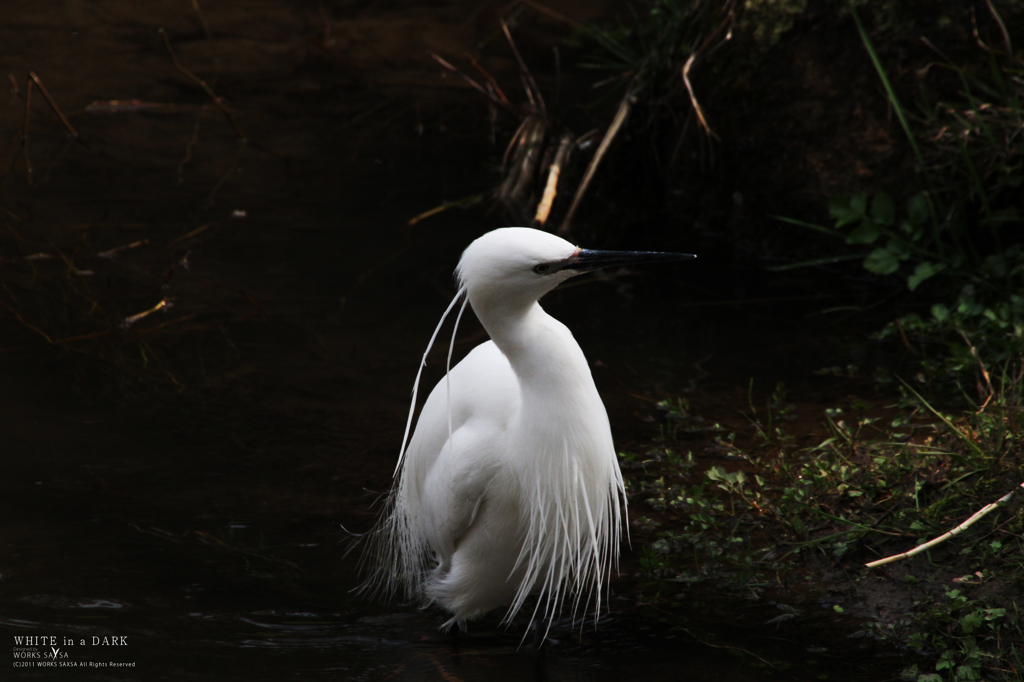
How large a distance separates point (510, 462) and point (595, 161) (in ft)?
8.37

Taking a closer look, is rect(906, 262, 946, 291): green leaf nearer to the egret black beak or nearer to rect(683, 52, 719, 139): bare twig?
rect(683, 52, 719, 139): bare twig

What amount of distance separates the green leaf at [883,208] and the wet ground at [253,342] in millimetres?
511

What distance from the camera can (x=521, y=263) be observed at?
1874 millimetres

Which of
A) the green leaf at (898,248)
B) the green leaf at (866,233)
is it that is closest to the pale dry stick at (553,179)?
the green leaf at (866,233)

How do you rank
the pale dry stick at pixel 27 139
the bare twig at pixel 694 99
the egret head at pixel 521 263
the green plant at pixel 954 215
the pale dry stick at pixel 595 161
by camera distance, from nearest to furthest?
the egret head at pixel 521 263 < the green plant at pixel 954 215 < the bare twig at pixel 694 99 < the pale dry stick at pixel 595 161 < the pale dry stick at pixel 27 139

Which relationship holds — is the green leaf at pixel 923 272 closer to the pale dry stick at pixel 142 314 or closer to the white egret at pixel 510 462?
the white egret at pixel 510 462

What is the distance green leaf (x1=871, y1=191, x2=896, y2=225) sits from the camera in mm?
3814

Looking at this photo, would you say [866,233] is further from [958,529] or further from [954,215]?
[958,529]

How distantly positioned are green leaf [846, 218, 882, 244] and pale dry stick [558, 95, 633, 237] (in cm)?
127

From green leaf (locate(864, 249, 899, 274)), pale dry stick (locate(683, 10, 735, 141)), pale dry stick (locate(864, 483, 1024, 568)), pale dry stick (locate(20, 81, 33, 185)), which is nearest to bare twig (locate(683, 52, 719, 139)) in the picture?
pale dry stick (locate(683, 10, 735, 141))

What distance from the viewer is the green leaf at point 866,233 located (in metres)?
3.75

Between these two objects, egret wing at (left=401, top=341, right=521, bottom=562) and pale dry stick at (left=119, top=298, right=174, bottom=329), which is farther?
pale dry stick at (left=119, top=298, right=174, bottom=329)

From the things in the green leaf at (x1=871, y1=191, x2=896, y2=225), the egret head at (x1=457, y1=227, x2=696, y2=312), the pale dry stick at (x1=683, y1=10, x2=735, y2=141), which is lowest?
the egret head at (x1=457, y1=227, x2=696, y2=312)

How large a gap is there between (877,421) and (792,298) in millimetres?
1060
